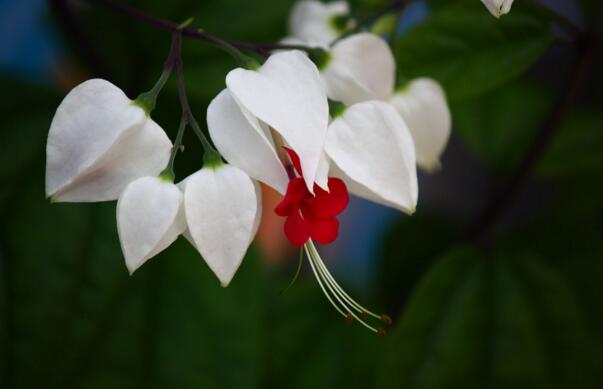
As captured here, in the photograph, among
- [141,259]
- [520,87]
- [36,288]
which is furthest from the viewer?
[520,87]

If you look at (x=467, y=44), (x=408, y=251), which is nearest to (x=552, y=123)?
(x=467, y=44)

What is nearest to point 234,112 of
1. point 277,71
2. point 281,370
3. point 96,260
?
point 277,71

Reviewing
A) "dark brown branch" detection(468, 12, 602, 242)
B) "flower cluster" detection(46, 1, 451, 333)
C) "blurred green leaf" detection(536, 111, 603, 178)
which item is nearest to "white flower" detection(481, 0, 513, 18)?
"flower cluster" detection(46, 1, 451, 333)

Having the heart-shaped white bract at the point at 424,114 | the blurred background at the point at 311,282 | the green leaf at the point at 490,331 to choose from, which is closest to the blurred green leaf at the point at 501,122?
the blurred background at the point at 311,282

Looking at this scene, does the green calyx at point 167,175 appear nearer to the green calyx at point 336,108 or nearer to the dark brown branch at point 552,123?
the green calyx at point 336,108

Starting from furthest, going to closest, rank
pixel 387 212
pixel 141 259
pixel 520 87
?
pixel 387 212 → pixel 520 87 → pixel 141 259

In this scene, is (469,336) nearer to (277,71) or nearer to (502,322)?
(502,322)

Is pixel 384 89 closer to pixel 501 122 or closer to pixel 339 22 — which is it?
pixel 339 22
